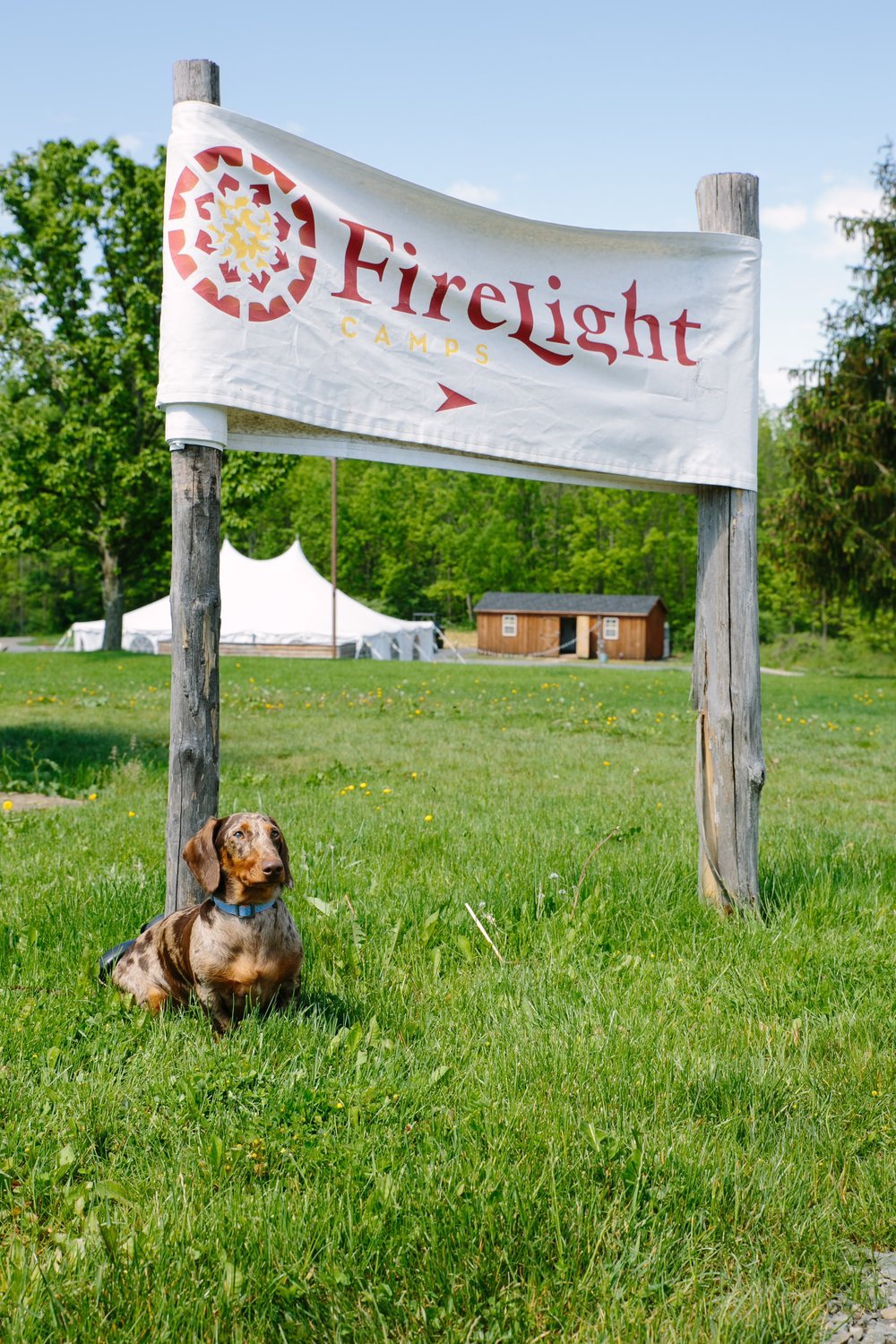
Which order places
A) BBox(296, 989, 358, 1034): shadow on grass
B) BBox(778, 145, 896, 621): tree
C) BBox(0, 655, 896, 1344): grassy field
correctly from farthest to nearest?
1. BBox(778, 145, 896, 621): tree
2. BBox(296, 989, 358, 1034): shadow on grass
3. BBox(0, 655, 896, 1344): grassy field

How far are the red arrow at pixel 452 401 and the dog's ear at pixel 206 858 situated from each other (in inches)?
84.6

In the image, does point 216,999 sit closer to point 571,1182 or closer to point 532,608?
point 571,1182

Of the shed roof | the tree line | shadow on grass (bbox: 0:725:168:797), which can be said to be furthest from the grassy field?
the shed roof

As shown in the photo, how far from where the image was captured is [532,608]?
184ft

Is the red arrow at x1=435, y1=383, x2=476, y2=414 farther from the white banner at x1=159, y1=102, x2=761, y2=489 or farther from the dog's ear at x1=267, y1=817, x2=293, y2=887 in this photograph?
the dog's ear at x1=267, y1=817, x2=293, y2=887

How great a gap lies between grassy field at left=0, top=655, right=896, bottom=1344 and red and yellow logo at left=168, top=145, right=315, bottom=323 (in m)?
2.62

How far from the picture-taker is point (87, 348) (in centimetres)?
3058

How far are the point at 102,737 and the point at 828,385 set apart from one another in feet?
79.5

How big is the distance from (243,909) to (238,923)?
55mm

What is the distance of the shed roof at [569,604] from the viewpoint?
55.4 metres

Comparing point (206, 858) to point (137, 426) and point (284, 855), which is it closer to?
point (284, 855)

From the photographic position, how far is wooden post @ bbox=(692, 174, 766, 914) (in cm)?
510

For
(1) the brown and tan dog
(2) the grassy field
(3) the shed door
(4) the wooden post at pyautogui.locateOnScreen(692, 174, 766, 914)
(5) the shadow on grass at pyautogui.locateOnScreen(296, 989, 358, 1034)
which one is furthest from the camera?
(3) the shed door

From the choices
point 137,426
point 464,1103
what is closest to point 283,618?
point 137,426
